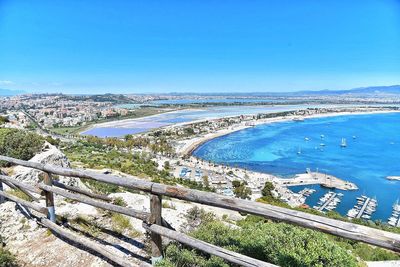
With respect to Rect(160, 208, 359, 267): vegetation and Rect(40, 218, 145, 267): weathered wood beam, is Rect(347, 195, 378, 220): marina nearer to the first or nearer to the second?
Rect(160, 208, 359, 267): vegetation

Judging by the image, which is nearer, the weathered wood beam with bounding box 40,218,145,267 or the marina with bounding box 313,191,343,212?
the weathered wood beam with bounding box 40,218,145,267

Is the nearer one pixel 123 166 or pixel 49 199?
pixel 49 199

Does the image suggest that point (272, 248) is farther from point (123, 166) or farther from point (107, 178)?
point (123, 166)

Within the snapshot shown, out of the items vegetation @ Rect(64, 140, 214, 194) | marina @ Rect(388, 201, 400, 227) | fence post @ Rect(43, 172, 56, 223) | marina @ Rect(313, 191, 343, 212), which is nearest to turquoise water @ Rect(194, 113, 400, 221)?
marina @ Rect(313, 191, 343, 212)

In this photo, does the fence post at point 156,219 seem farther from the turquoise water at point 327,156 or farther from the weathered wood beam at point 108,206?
the turquoise water at point 327,156

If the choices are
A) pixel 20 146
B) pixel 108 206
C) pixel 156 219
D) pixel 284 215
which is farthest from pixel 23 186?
pixel 20 146
